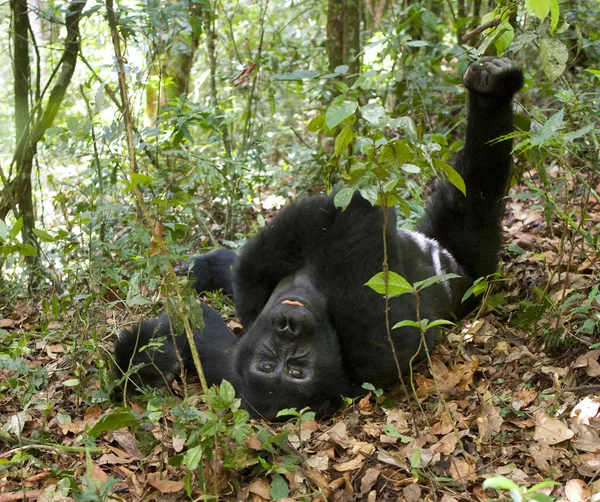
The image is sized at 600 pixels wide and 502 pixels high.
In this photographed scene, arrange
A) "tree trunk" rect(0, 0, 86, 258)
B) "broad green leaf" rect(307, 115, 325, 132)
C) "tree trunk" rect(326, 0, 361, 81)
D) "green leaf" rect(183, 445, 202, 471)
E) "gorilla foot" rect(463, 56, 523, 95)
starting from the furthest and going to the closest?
1. "tree trunk" rect(326, 0, 361, 81)
2. "tree trunk" rect(0, 0, 86, 258)
3. "gorilla foot" rect(463, 56, 523, 95)
4. "broad green leaf" rect(307, 115, 325, 132)
5. "green leaf" rect(183, 445, 202, 471)

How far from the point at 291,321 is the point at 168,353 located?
86 centimetres

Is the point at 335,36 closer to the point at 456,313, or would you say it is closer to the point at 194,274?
the point at 194,274

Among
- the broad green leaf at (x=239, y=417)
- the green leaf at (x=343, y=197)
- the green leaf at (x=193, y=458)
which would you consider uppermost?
the green leaf at (x=343, y=197)

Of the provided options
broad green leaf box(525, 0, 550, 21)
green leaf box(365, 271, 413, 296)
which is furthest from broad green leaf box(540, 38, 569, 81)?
green leaf box(365, 271, 413, 296)

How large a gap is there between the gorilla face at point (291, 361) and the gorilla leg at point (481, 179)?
1.35 meters

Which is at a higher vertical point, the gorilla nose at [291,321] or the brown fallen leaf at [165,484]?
the gorilla nose at [291,321]

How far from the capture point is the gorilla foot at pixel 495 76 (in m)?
3.96

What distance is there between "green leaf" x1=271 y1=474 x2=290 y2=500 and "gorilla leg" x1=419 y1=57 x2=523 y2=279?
2.43 m

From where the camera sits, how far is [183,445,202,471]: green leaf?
224 centimetres

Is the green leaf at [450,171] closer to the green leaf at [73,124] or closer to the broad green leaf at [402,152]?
the broad green leaf at [402,152]

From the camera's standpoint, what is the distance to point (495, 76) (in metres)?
3.96

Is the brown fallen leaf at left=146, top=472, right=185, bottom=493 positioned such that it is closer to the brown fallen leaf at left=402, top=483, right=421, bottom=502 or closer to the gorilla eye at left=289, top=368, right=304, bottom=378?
the brown fallen leaf at left=402, top=483, right=421, bottom=502

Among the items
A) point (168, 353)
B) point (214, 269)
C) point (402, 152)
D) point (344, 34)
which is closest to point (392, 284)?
point (402, 152)

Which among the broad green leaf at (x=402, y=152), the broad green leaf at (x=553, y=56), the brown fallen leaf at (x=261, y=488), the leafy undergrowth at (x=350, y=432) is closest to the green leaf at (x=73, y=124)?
the leafy undergrowth at (x=350, y=432)
